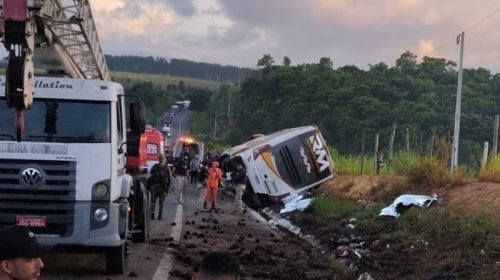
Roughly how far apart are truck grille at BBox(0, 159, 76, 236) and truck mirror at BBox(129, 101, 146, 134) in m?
1.29

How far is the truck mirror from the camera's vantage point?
11312 millimetres

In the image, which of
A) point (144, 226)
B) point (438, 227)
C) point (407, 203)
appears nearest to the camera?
point (438, 227)

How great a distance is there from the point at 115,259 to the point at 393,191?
9.97 m

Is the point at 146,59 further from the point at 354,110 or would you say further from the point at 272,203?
the point at 272,203

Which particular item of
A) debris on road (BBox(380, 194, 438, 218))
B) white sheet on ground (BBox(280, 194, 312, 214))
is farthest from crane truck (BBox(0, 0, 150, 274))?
white sheet on ground (BBox(280, 194, 312, 214))

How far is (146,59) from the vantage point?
17738cm

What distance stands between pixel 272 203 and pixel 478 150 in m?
7.60

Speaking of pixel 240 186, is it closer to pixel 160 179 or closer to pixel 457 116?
pixel 160 179

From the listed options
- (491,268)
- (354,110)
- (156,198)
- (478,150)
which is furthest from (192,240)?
(354,110)

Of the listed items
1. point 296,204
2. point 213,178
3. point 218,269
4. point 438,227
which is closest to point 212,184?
point 213,178

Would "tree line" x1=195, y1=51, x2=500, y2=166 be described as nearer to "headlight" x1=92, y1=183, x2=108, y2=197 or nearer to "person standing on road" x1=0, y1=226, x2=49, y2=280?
"headlight" x1=92, y1=183, x2=108, y2=197

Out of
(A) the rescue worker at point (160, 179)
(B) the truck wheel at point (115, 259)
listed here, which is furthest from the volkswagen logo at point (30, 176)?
(A) the rescue worker at point (160, 179)

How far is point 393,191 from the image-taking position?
19.4 metres

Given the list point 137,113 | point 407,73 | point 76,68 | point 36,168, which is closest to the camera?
point 36,168
